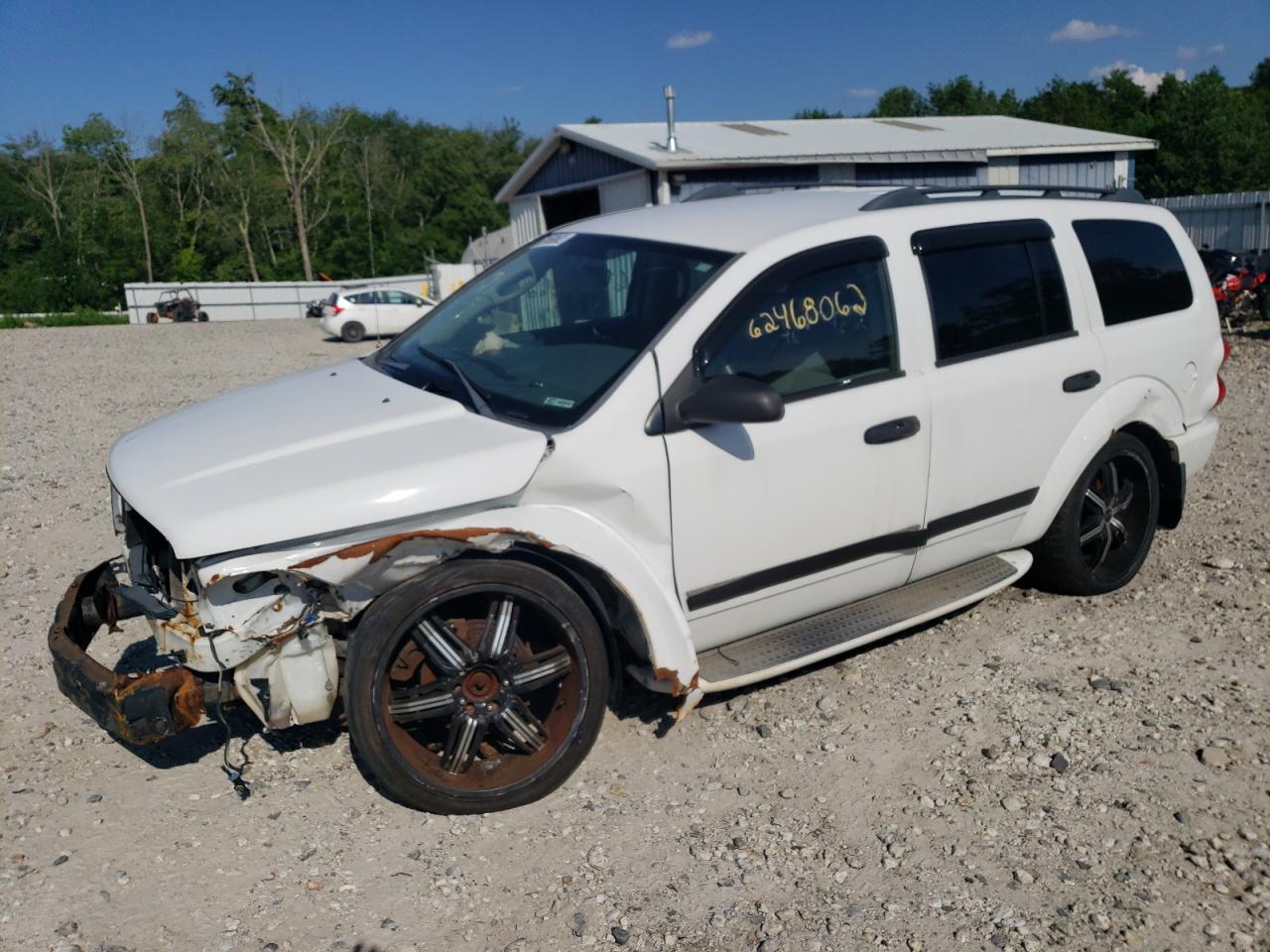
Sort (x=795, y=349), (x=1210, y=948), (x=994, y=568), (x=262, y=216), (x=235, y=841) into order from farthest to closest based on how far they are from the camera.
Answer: (x=262, y=216)
(x=994, y=568)
(x=795, y=349)
(x=235, y=841)
(x=1210, y=948)

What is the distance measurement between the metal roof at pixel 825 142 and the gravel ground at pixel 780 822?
55.5ft

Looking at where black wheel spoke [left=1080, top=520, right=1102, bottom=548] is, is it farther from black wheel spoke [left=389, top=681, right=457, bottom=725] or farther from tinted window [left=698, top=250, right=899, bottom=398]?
black wheel spoke [left=389, top=681, right=457, bottom=725]

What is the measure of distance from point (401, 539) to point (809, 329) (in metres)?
1.72

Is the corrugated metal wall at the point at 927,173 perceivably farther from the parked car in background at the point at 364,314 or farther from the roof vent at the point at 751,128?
the parked car in background at the point at 364,314

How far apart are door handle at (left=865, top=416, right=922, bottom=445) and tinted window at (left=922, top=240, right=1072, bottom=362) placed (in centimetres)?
34

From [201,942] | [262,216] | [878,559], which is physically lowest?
[201,942]

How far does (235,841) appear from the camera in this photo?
3572 millimetres

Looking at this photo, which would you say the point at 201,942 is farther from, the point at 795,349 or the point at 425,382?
the point at 795,349

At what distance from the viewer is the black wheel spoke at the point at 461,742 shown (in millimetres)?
3619

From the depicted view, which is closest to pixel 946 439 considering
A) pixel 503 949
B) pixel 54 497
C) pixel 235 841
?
pixel 503 949

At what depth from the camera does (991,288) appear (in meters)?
4.64

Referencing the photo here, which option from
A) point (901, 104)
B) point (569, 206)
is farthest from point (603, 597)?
point (901, 104)

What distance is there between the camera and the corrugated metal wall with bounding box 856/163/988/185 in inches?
914

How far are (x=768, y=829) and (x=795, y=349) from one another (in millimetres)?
1698
